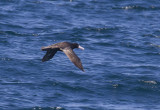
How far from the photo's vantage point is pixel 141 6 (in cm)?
4188

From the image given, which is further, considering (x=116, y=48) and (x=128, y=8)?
(x=128, y=8)

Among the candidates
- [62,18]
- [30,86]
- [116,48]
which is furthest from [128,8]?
[30,86]

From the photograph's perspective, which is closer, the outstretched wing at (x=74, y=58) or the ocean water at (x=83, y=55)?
the outstretched wing at (x=74, y=58)

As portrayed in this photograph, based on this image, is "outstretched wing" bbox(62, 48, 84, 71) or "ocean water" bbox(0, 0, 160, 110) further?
"ocean water" bbox(0, 0, 160, 110)

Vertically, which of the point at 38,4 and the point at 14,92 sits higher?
the point at 38,4

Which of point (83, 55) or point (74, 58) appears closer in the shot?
point (74, 58)

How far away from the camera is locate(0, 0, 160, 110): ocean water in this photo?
2612 cm

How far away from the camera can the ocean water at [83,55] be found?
26.1 metres

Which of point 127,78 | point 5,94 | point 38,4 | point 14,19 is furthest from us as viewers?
point 38,4

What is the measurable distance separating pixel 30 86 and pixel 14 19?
39.0 ft

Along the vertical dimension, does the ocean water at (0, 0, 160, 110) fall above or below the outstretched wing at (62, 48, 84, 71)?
below

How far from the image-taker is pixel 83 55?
32094 millimetres

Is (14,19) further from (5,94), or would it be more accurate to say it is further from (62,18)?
(5,94)

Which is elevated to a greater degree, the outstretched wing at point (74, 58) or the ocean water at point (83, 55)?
the outstretched wing at point (74, 58)
